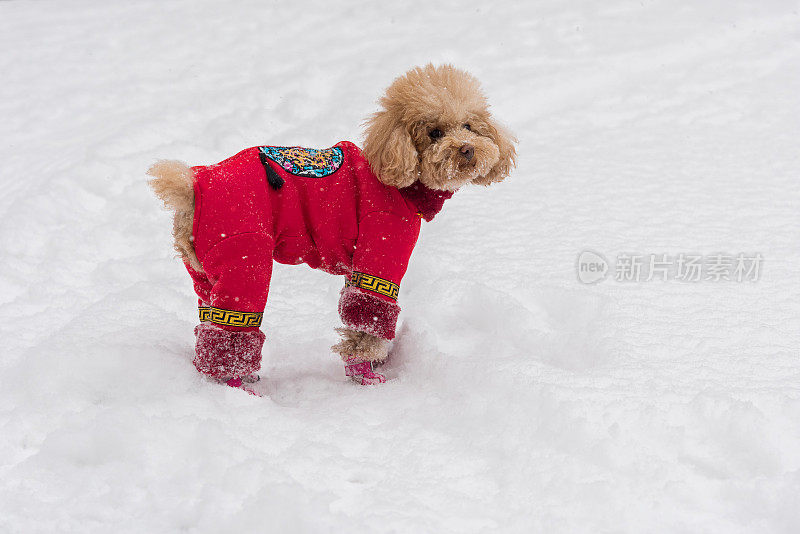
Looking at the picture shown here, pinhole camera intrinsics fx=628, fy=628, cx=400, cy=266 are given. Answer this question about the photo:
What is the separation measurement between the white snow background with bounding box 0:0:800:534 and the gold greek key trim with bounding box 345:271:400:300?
15.3 inches

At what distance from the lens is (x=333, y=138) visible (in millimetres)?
4969

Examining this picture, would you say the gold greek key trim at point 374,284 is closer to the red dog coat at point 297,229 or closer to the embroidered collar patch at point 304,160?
the red dog coat at point 297,229

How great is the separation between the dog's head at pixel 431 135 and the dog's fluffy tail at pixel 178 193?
2.22 feet

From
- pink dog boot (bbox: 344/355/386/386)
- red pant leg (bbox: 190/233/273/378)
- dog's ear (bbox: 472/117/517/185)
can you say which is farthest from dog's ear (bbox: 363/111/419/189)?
pink dog boot (bbox: 344/355/386/386)

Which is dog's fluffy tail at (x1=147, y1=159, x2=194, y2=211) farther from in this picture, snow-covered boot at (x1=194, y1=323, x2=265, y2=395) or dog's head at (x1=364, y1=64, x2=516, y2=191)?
dog's head at (x1=364, y1=64, x2=516, y2=191)

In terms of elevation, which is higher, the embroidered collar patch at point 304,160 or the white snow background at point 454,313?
the embroidered collar patch at point 304,160

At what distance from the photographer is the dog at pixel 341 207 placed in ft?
7.36

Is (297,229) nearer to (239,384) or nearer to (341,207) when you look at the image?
(341,207)

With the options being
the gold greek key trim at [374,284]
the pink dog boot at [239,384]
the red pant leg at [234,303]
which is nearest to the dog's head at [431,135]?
the gold greek key trim at [374,284]

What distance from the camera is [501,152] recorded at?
8.24 feet

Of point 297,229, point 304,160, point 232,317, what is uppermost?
point 304,160

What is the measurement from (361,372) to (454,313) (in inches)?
22.9

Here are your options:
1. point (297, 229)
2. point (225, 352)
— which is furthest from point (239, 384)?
point (297, 229)

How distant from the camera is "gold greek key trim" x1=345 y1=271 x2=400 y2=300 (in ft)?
7.82
